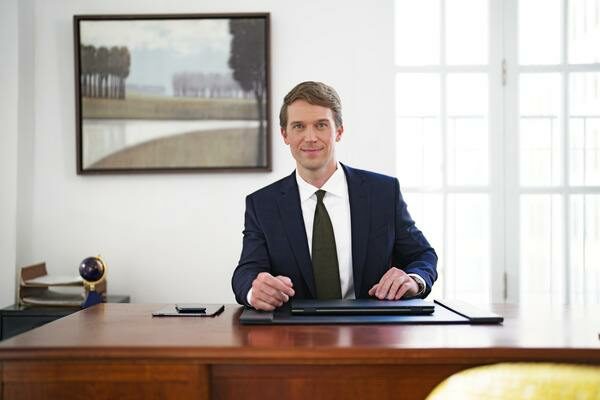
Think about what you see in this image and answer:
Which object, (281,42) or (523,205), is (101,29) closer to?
(281,42)

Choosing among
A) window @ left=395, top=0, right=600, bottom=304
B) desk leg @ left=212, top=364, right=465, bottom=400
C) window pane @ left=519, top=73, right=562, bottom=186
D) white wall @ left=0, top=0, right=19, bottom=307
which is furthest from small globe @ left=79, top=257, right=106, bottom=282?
window pane @ left=519, top=73, right=562, bottom=186

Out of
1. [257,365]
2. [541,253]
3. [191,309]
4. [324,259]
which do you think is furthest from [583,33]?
[257,365]

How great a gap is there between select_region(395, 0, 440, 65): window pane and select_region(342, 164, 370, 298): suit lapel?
57.2 inches

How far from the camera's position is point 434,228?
3582mm

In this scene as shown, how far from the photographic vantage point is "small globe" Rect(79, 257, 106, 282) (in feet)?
10.4

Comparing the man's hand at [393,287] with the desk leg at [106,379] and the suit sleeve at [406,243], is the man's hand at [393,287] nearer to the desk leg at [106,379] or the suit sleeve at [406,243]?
the suit sleeve at [406,243]

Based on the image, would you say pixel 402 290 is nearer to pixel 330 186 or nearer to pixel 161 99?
pixel 330 186

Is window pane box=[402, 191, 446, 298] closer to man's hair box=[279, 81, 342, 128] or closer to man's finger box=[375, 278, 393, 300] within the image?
man's hair box=[279, 81, 342, 128]

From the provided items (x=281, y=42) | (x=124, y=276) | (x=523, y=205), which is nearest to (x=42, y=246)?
(x=124, y=276)

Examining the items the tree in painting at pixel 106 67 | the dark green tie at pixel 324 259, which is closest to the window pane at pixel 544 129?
the dark green tie at pixel 324 259

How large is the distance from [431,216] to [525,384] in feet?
9.32

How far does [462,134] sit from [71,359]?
2.75 m

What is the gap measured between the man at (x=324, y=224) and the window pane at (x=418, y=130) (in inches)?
45.8

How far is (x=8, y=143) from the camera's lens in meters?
3.44
